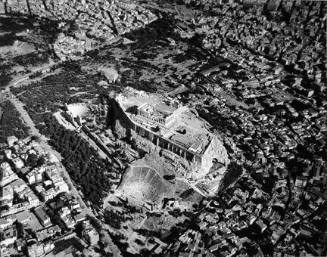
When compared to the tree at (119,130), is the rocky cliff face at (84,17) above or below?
below

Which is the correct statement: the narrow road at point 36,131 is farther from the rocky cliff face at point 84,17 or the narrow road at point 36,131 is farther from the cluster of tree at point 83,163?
the rocky cliff face at point 84,17

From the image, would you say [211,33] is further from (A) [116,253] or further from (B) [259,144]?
(A) [116,253]

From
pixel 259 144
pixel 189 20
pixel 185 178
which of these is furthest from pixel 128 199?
pixel 189 20

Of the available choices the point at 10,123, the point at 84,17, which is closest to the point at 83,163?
the point at 10,123

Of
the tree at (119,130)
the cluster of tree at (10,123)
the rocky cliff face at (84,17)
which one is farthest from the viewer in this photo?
the rocky cliff face at (84,17)

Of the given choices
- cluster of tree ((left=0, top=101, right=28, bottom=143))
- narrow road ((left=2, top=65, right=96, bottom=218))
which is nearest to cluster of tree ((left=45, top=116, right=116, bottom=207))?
narrow road ((left=2, top=65, right=96, bottom=218))

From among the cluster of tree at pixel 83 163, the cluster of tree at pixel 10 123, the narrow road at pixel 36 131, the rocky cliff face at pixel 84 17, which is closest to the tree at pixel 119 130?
the cluster of tree at pixel 83 163

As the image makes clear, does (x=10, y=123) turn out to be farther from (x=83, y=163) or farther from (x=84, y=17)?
(x=84, y=17)
